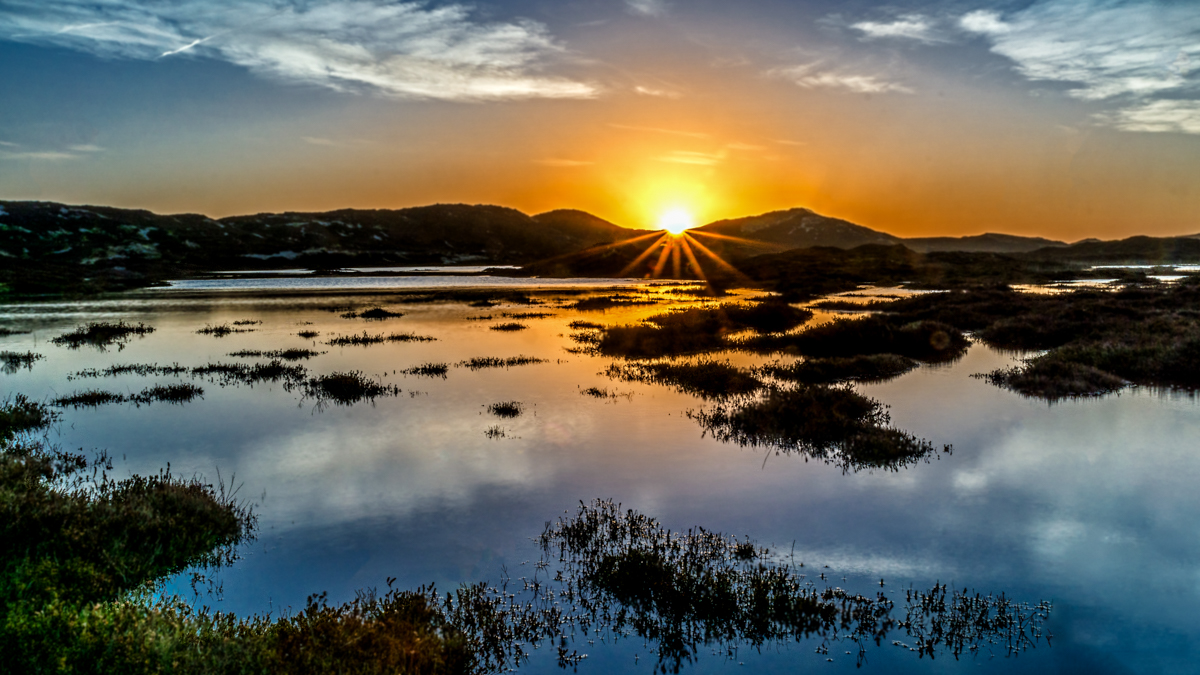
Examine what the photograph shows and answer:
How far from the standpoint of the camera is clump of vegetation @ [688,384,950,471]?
16203 millimetres

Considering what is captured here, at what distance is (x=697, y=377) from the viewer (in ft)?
84.9

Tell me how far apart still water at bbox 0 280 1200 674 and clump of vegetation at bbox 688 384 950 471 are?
30.1 inches

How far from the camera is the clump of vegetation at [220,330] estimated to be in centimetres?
4078

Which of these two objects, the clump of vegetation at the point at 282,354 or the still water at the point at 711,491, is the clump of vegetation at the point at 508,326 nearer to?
the clump of vegetation at the point at 282,354

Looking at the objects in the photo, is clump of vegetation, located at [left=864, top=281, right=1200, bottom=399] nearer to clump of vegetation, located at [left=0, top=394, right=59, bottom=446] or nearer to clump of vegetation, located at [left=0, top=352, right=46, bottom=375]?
clump of vegetation, located at [left=0, top=394, right=59, bottom=446]

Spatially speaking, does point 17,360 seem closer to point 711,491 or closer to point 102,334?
point 102,334

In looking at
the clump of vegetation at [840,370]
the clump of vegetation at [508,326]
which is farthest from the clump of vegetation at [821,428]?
the clump of vegetation at [508,326]

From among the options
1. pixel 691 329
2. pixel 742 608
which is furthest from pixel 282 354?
pixel 742 608

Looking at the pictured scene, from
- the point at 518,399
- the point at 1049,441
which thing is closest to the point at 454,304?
the point at 518,399

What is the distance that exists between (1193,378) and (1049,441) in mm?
12841

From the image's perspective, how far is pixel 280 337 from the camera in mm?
39188

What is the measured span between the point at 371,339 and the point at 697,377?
72.4 ft

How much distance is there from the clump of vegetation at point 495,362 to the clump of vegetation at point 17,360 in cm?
1997

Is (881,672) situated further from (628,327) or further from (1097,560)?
(628,327)
